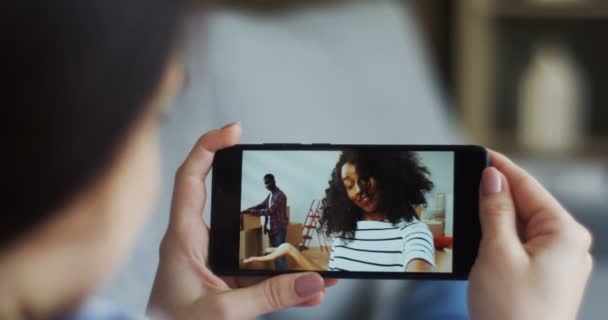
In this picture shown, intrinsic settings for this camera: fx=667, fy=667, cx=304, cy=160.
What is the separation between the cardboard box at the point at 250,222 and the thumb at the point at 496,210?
11cm

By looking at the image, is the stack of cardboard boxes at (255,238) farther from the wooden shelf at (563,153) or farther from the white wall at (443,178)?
the wooden shelf at (563,153)

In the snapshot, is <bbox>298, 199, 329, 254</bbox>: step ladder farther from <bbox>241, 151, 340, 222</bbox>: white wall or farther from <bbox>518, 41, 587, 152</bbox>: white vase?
<bbox>518, 41, 587, 152</bbox>: white vase

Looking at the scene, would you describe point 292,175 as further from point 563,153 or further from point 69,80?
point 563,153

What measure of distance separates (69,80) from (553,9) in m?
1.45

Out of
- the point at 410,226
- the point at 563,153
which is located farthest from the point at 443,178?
the point at 563,153

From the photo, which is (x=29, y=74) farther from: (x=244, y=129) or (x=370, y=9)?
(x=370, y=9)

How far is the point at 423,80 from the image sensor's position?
930 mm

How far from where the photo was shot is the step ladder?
312mm

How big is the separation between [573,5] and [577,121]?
0.84ft

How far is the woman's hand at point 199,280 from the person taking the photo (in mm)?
303

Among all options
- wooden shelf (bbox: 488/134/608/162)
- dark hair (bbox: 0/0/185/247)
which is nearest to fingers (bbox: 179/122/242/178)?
dark hair (bbox: 0/0/185/247)

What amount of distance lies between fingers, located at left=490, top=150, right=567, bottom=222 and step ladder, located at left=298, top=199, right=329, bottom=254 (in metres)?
0.10

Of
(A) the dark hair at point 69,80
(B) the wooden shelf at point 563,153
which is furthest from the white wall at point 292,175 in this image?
(B) the wooden shelf at point 563,153

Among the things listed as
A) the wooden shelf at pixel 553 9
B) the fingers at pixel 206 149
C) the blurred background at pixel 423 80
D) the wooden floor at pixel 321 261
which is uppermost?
the wooden shelf at pixel 553 9
